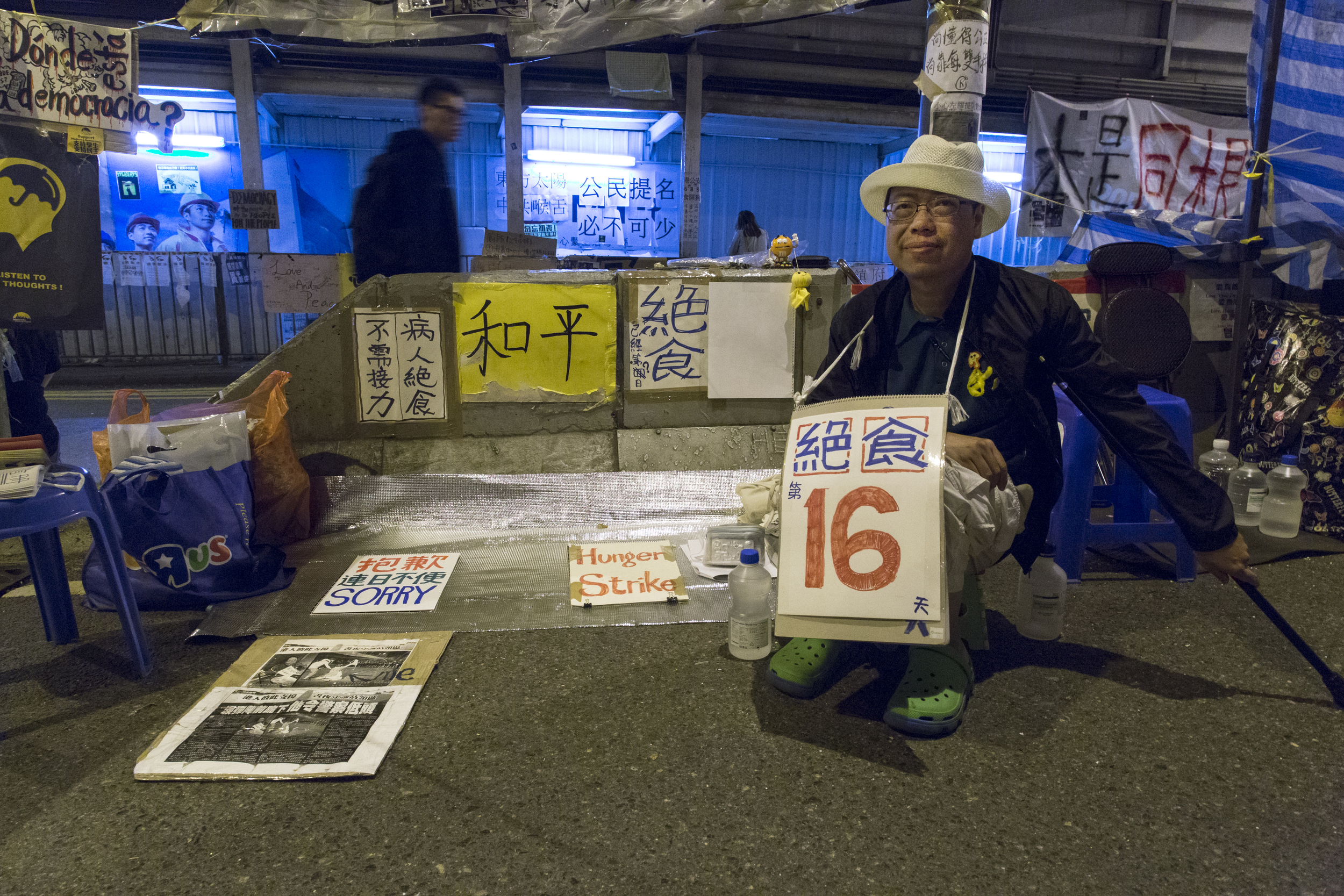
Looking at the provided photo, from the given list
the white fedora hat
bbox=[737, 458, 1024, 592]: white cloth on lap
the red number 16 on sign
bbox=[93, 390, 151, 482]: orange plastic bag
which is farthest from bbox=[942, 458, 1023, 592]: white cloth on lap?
bbox=[93, 390, 151, 482]: orange plastic bag

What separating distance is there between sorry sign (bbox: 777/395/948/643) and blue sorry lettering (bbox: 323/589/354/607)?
1892mm

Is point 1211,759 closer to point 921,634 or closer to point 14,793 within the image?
point 921,634

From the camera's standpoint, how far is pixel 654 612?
3.06 m

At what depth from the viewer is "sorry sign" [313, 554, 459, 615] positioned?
3.10m

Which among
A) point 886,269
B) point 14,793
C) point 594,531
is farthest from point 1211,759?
point 886,269

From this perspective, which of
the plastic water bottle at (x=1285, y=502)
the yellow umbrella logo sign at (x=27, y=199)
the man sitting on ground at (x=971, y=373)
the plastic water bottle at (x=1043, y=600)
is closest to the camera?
the man sitting on ground at (x=971, y=373)

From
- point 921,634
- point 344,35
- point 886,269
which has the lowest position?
point 921,634

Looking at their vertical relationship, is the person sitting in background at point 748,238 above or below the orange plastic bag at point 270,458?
above

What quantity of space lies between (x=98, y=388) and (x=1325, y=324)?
39.2 ft

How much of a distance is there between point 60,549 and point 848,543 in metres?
2.73

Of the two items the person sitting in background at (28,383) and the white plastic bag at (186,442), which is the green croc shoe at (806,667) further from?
the person sitting in background at (28,383)

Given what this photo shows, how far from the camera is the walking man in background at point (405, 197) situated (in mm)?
4508

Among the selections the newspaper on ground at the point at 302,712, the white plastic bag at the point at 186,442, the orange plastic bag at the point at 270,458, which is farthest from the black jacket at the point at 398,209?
the newspaper on ground at the point at 302,712

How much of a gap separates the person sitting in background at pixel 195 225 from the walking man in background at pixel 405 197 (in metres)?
9.01
